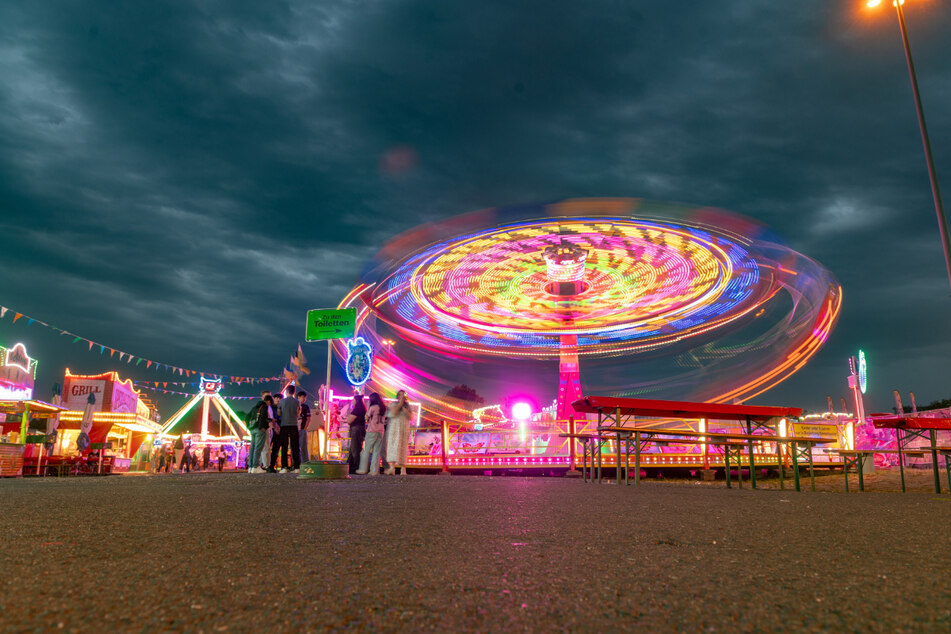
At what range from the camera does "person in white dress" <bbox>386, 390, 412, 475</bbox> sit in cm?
1210

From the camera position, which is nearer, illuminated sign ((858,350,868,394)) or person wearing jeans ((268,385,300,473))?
person wearing jeans ((268,385,300,473))

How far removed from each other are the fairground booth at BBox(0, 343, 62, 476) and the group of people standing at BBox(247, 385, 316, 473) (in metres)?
6.88

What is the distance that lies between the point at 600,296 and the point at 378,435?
34.8 ft

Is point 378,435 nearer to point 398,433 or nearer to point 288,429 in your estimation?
point 398,433

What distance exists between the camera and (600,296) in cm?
1977

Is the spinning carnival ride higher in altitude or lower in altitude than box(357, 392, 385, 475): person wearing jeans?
higher

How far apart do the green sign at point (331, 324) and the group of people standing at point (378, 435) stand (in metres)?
3.36

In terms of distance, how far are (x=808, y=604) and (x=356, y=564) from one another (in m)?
1.34

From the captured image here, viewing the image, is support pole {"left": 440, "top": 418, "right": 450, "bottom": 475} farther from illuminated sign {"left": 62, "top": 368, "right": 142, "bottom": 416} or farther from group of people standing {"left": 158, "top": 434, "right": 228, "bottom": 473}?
illuminated sign {"left": 62, "top": 368, "right": 142, "bottom": 416}

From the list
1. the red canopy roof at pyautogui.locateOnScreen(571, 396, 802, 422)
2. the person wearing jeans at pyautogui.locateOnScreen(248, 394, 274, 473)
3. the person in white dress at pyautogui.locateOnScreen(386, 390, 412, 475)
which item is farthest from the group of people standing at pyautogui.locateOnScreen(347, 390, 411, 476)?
the red canopy roof at pyautogui.locateOnScreen(571, 396, 802, 422)

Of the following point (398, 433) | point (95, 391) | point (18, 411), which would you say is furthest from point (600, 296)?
point (95, 391)

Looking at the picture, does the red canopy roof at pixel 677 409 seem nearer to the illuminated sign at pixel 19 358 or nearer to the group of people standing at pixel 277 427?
the group of people standing at pixel 277 427

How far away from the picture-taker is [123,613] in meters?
1.35

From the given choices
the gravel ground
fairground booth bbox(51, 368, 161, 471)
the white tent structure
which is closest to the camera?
the gravel ground
